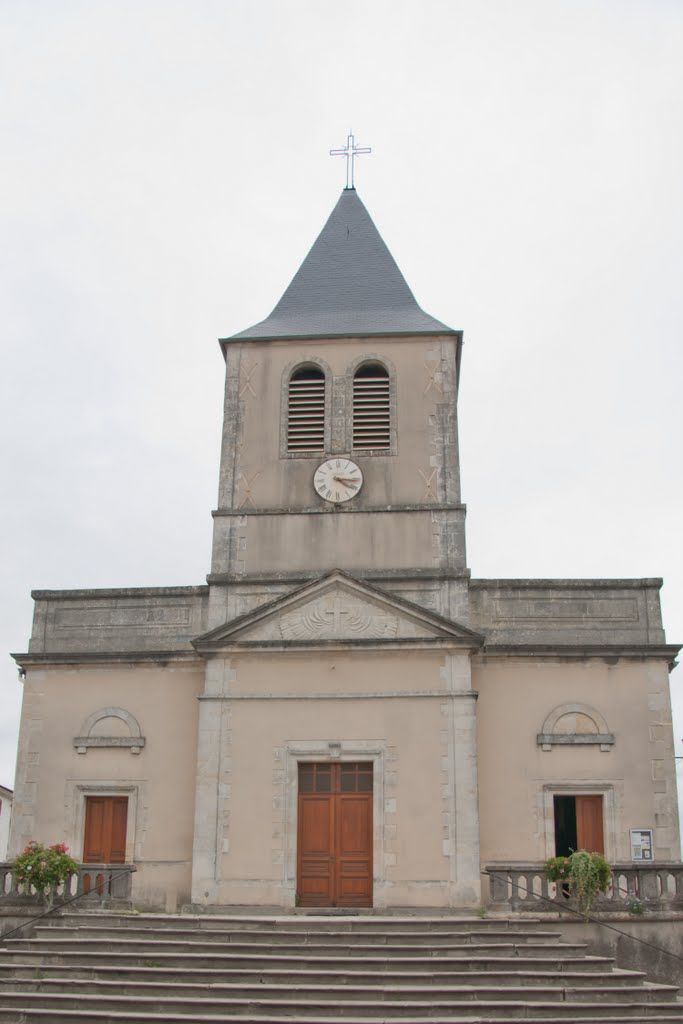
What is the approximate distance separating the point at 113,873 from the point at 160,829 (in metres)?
1.07

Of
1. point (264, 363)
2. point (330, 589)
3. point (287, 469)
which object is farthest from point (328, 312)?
point (330, 589)

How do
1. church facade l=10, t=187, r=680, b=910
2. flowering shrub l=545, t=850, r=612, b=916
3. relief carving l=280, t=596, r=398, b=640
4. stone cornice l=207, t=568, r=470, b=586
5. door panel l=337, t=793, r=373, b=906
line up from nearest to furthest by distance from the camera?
flowering shrub l=545, t=850, r=612, b=916, door panel l=337, t=793, r=373, b=906, church facade l=10, t=187, r=680, b=910, relief carving l=280, t=596, r=398, b=640, stone cornice l=207, t=568, r=470, b=586

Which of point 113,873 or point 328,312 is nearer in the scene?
point 113,873

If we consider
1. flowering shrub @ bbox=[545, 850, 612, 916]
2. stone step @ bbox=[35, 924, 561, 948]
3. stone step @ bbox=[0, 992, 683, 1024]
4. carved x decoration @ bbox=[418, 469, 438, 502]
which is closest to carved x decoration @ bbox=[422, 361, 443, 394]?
carved x decoration @ bbox=[418, 469, 438, 502]

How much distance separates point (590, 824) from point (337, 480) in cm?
731

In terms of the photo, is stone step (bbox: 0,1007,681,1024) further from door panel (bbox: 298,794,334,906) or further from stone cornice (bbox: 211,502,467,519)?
stone cornice (bbox: 211,502,467,519)

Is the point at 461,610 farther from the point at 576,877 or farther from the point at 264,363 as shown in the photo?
the point at 264,363

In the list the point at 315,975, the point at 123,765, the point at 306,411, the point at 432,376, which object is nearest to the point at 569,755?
the point at 315,975

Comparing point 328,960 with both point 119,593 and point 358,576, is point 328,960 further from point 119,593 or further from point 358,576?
point 119,593

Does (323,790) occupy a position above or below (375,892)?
above

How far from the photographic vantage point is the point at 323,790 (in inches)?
728

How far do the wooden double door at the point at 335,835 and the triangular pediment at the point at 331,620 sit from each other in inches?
82.1

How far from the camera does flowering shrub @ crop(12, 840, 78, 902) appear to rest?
16.8 m

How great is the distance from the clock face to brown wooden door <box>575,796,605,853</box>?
6.59 m
